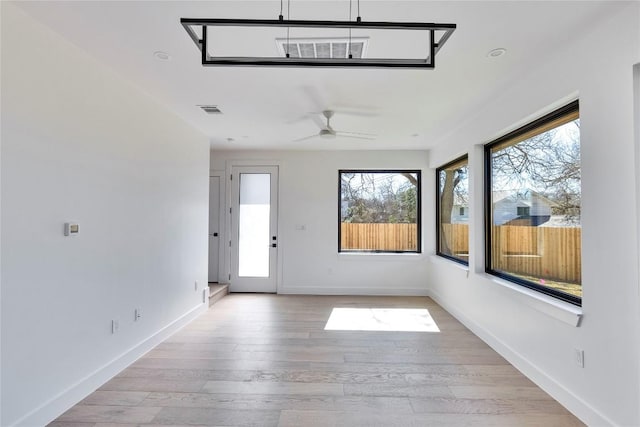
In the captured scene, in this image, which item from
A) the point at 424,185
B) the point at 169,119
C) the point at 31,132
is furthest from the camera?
the point at 424,185

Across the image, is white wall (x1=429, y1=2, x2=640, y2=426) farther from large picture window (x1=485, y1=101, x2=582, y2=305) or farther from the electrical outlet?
large picture window (x1=485, y1=101, x2=582, y2=305)

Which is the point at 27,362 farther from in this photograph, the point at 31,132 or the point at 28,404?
the point at 31,132

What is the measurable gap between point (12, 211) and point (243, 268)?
4.08 meters

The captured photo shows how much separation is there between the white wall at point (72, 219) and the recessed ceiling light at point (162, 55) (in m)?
0.52

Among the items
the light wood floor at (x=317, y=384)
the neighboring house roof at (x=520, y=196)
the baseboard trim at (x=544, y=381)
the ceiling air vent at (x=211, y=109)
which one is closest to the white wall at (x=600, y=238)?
the baseboard trim at (x=544, y=381)

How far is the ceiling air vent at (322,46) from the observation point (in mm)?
2149

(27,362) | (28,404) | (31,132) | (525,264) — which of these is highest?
(31,132)

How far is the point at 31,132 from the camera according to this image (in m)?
1.99

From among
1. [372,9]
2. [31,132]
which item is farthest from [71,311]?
[372,9]

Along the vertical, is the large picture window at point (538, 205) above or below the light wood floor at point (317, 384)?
above

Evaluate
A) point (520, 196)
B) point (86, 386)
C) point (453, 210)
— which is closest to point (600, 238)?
point (520, 196)

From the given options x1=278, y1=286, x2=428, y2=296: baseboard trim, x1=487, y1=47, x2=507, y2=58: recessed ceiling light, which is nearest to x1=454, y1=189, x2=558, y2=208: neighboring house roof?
x1=487, y1=47, x2=507, y2=58: recessed ceiling light

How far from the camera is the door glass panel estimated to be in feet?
19.0

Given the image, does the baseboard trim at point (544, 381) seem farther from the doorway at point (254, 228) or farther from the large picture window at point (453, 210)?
the doorway at point (254, 228)
